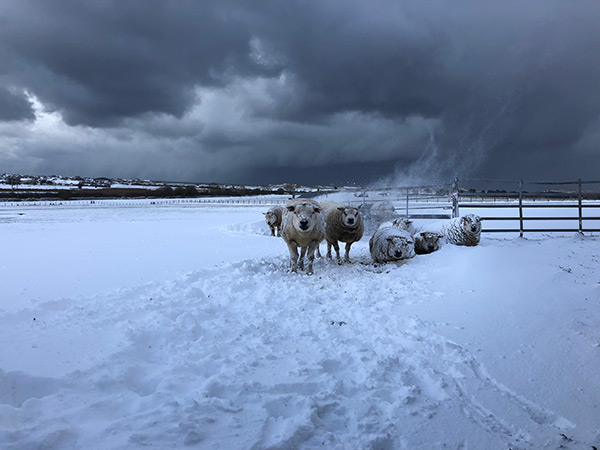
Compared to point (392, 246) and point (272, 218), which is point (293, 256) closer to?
point (392, 246)

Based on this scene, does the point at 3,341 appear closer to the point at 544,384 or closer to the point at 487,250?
the point at 544,384

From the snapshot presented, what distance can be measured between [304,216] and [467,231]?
17.9ft

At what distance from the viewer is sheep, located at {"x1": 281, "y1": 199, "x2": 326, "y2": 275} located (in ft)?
28.9

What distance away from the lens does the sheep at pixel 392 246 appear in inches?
371

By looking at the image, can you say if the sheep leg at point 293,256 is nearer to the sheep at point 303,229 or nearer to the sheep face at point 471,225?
the sheep at point 303,229

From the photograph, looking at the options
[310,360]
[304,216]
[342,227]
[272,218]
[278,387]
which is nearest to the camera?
[278,387]

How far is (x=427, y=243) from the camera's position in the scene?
35.3ft

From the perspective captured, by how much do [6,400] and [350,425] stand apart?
9.72 feet

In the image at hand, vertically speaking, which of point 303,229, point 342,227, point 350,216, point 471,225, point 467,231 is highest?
point 350,216

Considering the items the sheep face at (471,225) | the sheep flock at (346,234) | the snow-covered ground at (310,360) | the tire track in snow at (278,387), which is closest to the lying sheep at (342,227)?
the sheep flock at (346,234)

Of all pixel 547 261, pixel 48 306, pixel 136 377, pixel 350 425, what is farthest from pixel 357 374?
pixel 547 261

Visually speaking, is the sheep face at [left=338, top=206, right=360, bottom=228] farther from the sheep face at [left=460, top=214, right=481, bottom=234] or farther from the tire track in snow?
the tire track in snow

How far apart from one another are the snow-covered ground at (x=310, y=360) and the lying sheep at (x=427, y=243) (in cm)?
278

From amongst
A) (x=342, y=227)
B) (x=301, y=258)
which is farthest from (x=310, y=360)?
(x=342, y=227)
